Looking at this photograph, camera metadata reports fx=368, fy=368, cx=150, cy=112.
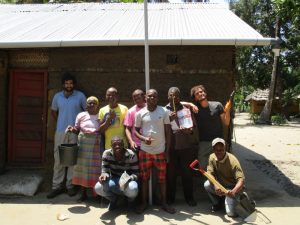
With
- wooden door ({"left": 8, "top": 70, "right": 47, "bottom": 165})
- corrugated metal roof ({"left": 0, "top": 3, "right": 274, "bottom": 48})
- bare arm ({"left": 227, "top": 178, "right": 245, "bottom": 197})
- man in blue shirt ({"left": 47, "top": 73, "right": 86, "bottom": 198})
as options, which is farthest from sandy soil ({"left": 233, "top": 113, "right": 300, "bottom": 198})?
wooden door ({"left": 8, "top": 70, "right": 47, "bottom": 165})

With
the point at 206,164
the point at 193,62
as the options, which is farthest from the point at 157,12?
the point at 206,164

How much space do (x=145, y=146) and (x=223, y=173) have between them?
117 cm

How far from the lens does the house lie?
20.2 feet

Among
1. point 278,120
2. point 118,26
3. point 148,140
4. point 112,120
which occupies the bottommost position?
point 278,120

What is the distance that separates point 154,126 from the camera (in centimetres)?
526

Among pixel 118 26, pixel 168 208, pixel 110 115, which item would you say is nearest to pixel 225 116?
pixel 168 208

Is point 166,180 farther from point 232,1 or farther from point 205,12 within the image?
point 232,1

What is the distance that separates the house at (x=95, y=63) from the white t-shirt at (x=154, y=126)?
4.27 ft

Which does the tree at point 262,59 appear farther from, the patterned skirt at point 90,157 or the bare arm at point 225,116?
the patterned skirt at point 90,157

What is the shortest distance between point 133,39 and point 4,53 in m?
2.67

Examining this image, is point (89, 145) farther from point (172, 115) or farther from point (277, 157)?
point (277, 157)

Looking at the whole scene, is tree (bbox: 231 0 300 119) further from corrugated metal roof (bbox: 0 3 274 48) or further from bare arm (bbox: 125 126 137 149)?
bare arm (bbox: 125 126 137 149)

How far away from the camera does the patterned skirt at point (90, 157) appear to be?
5699 millimetres

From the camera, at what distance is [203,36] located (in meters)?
6.02
